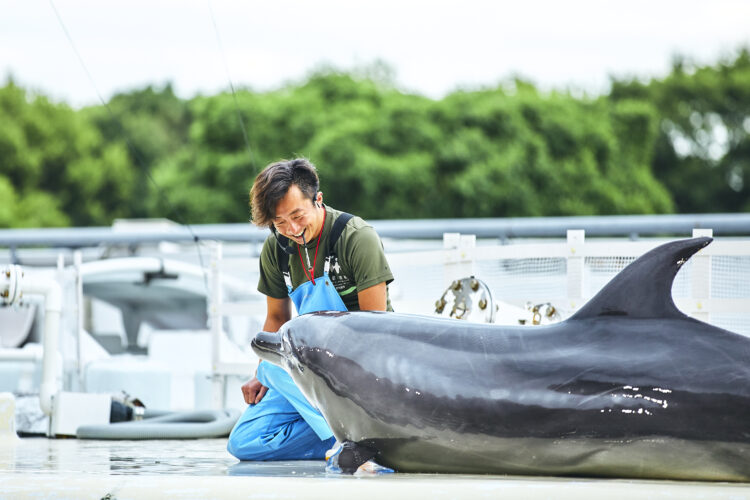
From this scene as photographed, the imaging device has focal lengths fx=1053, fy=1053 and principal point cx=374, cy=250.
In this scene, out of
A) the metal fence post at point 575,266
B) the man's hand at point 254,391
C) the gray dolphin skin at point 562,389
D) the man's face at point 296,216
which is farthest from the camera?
the metal fence post at point 575,266

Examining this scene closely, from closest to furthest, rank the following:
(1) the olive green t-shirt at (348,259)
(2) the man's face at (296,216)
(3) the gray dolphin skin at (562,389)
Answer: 1. (3) the gray dolphin skin at (562,389)
2. (2) the man's face at (296,216)
3. (1) the olive green t-shirt at (348,259)

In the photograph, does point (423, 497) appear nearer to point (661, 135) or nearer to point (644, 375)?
point (644, 375)

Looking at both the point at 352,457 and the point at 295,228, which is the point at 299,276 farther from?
the point at 352,457

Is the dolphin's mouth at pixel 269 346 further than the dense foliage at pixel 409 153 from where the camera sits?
No

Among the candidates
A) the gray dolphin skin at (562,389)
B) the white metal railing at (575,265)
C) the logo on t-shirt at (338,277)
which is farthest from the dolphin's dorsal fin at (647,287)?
the white metal railing at (575,265)

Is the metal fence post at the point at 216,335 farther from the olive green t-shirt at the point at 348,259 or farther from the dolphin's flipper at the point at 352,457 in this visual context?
the dolphin's flipper at the point at 352,457

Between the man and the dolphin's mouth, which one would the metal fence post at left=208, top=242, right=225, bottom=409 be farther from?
the dolphin's mouth

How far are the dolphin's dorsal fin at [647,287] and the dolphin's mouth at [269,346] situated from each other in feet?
3.50

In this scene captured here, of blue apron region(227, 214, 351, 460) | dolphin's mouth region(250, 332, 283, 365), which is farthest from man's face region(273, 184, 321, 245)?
dolphin's mouth region(250, 332, 283, 365)

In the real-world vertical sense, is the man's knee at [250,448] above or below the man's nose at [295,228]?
below

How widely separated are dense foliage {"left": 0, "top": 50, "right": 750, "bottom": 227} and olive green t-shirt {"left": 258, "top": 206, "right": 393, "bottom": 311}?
2901 centimetres

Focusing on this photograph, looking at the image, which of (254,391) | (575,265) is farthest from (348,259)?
(575,265)

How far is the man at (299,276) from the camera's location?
3.99 metres

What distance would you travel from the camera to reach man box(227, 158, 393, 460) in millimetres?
3994
